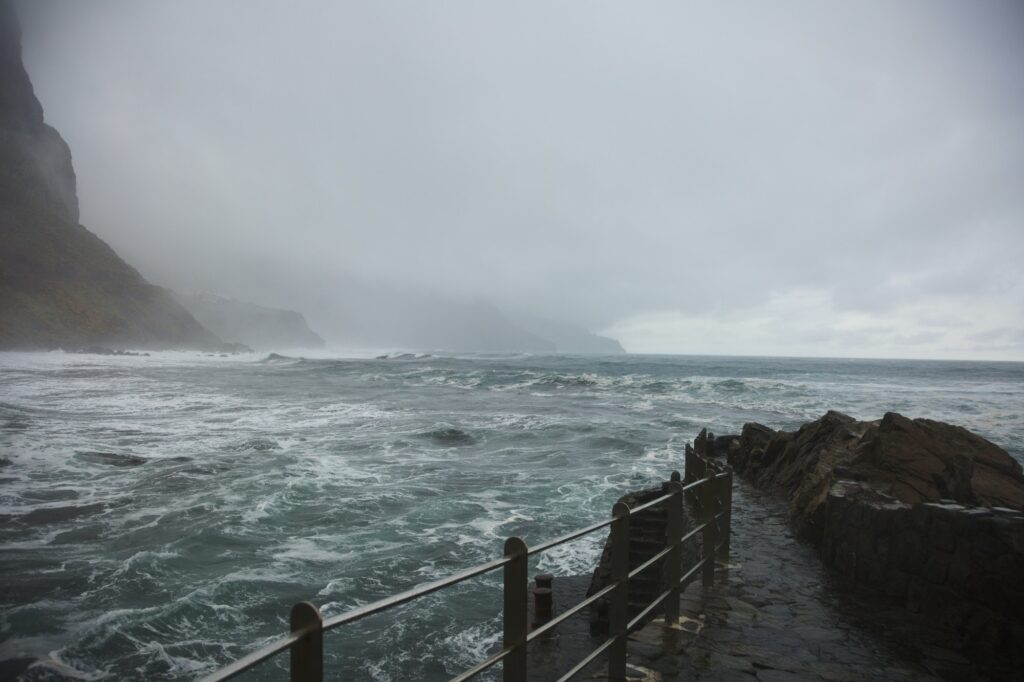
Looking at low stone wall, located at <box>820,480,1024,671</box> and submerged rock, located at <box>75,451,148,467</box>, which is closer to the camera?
low stone wall, located at <box>820,480,1024,671</box>

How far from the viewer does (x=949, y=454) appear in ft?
Result: 26.6

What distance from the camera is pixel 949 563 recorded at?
15.9 ft

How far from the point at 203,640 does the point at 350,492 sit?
617 cm

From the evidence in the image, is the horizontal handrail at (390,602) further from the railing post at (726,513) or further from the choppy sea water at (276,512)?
the railing post at (726,513)

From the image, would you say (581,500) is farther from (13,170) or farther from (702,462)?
(13,170)

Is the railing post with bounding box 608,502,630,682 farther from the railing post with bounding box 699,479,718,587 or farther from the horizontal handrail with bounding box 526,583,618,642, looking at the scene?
the railing post with bounding box 699,479,718,587

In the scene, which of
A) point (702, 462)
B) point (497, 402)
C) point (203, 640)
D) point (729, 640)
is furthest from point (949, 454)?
point (497, 402)

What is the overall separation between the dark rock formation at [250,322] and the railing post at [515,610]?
180m

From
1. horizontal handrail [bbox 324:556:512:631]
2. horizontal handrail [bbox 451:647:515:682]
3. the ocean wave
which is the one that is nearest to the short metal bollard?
horizontal handrail [bbox 451:647:515:682]

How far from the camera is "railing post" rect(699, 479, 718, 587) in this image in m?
5.61

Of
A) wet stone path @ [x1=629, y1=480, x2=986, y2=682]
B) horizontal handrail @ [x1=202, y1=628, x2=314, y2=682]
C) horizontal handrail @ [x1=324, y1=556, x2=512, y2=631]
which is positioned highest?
horizontal handrail @ [x1=202, y1=628, x2=314, y2=682]

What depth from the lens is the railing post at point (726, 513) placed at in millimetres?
6262

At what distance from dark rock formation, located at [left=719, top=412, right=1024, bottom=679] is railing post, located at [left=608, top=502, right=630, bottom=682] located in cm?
290

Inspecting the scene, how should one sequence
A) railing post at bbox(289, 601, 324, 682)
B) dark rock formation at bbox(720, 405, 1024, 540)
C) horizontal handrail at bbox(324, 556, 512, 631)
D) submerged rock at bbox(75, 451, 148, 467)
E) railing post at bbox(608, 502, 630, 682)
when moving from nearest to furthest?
railing post at bbox(289, 601, 324, 682), horizontal handrail at bbox(324, 556, 512, 631), railing post at bbox(608, 502, 630, 682), dark rock formation at bbox(720, 405, 1024, 540), submerged rock at bbox(75, 451, 148, 467)
